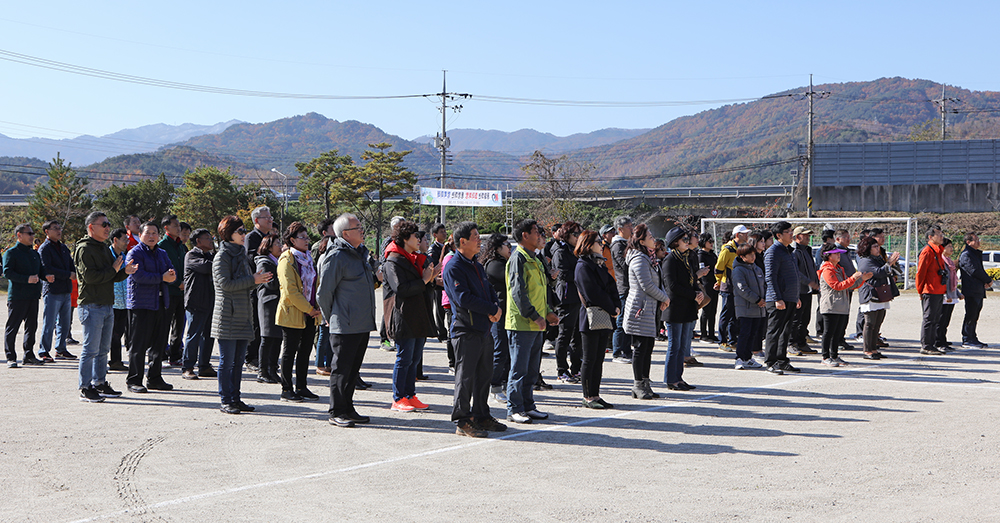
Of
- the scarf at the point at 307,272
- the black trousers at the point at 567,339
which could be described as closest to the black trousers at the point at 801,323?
the black trousers at the point at 567,339

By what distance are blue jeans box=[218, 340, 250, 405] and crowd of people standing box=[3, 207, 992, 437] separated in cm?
2

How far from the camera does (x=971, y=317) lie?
12.5 m

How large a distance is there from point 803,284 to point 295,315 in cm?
771

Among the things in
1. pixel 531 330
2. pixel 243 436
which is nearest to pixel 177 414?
pixel 243 436

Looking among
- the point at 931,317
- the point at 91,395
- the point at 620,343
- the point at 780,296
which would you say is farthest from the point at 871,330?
the point at 91,395

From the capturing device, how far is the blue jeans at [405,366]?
7.22m

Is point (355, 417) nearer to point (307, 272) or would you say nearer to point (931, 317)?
point (307, 272)

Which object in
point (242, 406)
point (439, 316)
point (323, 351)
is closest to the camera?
point (242, 406)

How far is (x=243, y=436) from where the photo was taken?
634 centimetres

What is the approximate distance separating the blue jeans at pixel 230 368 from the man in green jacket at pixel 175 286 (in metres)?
2.41

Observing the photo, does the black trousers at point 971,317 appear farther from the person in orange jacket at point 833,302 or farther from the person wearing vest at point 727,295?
the person wearing vest at point 727,295

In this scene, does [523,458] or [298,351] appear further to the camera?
[298,351]

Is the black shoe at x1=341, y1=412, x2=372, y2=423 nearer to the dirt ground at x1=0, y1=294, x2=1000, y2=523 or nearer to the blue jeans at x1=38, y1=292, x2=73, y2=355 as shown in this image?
the dirt ground at x1=0, y1=294, x2=1000, y2=523

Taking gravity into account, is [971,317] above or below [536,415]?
above
